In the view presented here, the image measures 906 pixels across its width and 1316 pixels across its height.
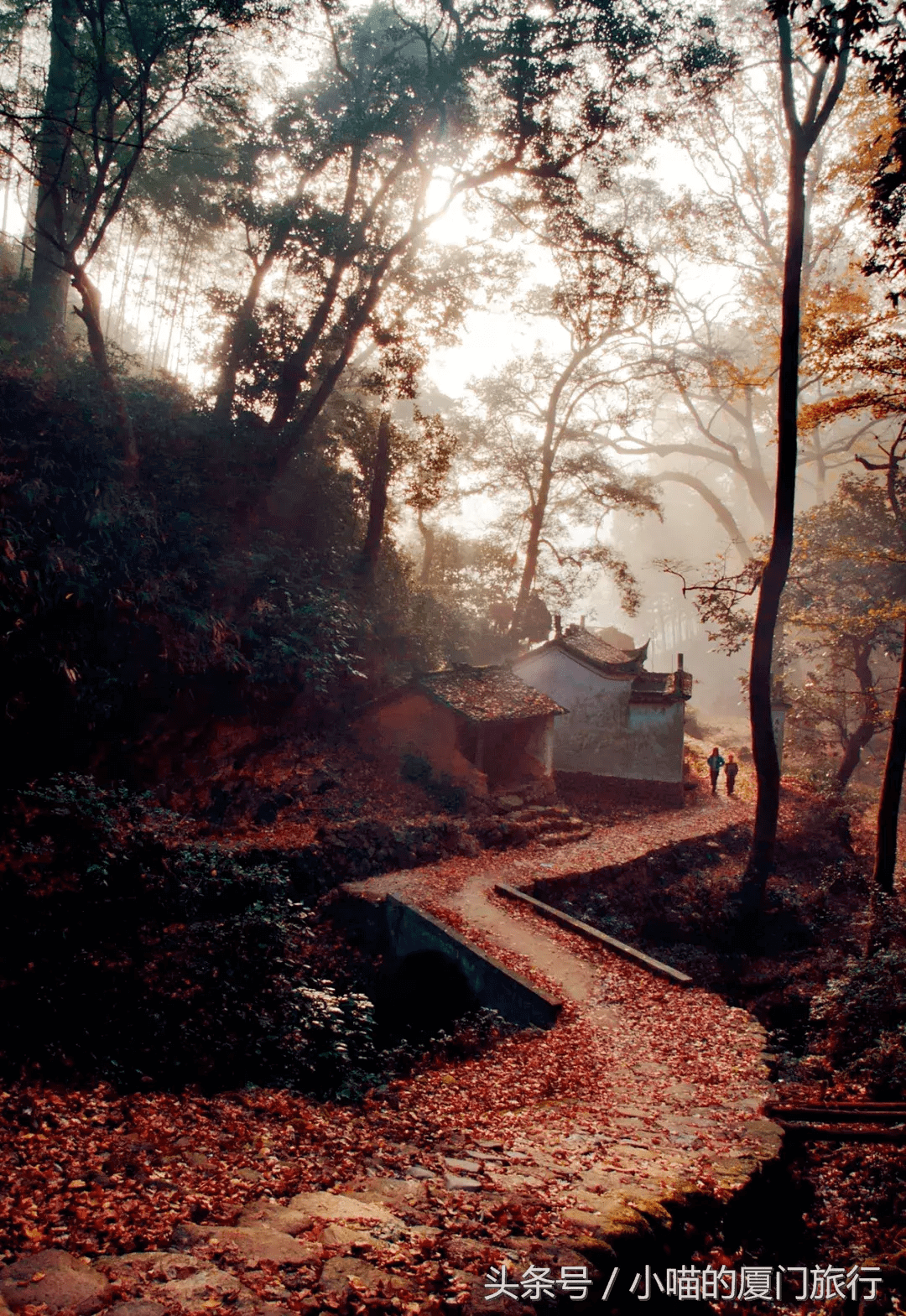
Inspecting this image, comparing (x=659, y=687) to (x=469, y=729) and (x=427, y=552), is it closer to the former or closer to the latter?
(x=469, y=729)

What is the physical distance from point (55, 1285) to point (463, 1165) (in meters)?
3.27

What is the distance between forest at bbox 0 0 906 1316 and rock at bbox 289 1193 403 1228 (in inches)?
2.9

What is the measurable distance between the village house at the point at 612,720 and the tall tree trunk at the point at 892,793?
40.3 feet

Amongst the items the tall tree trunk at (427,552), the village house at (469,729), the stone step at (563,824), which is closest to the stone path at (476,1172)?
the stone step at (563,824)

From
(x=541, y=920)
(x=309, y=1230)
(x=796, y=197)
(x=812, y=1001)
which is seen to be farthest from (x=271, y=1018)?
(x=796, y=197)

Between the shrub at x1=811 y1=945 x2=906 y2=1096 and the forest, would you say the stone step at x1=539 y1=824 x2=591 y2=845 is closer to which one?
the forest

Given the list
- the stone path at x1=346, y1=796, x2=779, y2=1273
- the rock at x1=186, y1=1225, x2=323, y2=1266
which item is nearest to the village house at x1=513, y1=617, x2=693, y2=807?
the stone path at x1=346, y1=796, x2=779, y2=1273

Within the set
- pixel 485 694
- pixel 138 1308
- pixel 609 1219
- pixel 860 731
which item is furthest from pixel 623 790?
pixel 138 1308

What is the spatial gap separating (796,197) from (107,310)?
34596 mm

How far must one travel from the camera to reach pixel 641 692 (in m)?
25.5

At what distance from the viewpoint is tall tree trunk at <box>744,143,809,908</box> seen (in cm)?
1254

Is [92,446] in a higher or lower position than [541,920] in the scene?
higher

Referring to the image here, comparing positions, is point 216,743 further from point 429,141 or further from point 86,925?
point 429,141

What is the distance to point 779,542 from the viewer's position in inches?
512
